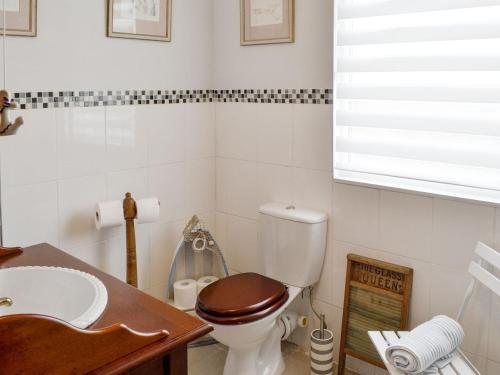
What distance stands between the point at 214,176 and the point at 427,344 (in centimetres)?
153

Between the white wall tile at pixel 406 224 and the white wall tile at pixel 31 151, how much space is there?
1365 millimetres

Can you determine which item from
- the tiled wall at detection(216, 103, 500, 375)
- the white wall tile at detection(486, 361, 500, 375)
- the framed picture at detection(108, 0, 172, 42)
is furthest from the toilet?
the framed picture at detection(108, 0, 172, 42)

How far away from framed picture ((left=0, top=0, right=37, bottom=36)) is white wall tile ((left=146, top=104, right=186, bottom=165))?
0.60m

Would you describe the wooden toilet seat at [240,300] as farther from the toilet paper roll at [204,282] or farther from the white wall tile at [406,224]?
the white wall tile at [406,224]

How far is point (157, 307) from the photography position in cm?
139

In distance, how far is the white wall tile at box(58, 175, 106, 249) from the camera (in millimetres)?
2275

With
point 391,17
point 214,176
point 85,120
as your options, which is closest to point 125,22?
point 85,120

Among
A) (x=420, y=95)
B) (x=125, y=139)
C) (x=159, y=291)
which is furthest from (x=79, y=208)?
(x=420, y=95)

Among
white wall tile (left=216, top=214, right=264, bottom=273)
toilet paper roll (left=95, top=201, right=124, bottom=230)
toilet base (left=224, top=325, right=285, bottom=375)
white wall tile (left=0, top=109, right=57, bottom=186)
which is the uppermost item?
white wall tile (left=0, top=109, right=57, bottom=186)

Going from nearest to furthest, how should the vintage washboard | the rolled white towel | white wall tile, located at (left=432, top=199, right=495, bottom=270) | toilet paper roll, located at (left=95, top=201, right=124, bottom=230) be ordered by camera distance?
1. the rolled white towel
2. white wall tile, located at (left=432, top=199, right=495, bottom=270)
3. the vintage washboard
4. toilet paper roll, located at (left=95, top=201, right=124, bottom=230)

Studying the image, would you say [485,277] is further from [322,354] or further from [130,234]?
[130,234]

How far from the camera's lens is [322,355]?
2328mm

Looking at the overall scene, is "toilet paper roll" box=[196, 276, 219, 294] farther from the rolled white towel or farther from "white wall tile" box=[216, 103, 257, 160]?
the rolled white towel

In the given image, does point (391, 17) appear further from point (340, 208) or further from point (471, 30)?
point (340, 208)
